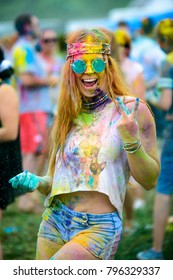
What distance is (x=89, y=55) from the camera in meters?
4.10

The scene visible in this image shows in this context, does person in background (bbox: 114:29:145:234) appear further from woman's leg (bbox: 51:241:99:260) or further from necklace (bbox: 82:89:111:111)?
woman's leg (bbox: 51:241:99:260)

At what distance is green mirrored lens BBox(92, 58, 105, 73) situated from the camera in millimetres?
4043

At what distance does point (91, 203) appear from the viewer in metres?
3.97

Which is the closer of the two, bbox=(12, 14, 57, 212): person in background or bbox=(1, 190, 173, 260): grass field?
bbox=(1, 190, 173, 260): grass field

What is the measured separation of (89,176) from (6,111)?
1333 millimetres

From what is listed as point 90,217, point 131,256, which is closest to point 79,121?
point 90,217

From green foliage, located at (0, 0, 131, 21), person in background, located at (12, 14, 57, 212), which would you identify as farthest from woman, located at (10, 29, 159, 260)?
green foliage, located at (0, 0, 131, 21)

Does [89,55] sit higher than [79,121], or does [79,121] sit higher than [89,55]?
[89,55]

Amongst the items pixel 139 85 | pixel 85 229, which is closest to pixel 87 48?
pixel 85 229

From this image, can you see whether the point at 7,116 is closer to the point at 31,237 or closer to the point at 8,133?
the point at 8,133

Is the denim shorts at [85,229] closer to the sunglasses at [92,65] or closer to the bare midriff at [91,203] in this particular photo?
the bare midriff at [91,203]

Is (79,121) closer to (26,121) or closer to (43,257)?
(43,257)

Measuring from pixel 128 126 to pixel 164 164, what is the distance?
2706 mm

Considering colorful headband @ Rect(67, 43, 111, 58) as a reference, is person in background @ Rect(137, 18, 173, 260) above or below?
below
